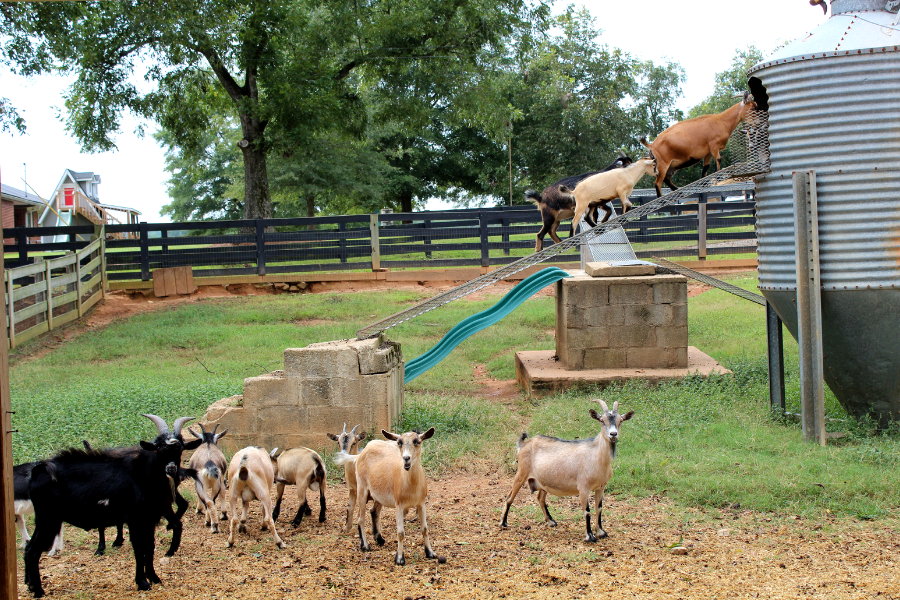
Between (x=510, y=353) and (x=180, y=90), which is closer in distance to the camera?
(x=510, y=353)

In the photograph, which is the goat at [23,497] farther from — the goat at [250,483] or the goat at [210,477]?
the goat at [250,483]

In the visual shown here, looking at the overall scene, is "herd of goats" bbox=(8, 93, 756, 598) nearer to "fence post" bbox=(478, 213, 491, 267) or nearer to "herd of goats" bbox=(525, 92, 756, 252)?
"herd of goats" bbox=(525, 92, 756, 252)

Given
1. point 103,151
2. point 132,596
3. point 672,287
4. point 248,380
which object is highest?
point 103,151

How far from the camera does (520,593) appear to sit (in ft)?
14.3

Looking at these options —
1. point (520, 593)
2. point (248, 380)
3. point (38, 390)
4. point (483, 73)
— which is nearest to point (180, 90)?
point (483, 73)

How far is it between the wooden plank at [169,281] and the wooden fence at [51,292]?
1497mm

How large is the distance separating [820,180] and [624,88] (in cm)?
2508

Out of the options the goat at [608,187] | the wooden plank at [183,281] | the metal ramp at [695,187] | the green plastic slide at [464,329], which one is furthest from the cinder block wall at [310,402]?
the wooden plank at [183,281]

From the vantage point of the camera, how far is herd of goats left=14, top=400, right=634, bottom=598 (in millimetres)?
4742

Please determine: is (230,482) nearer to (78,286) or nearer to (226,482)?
(226,482)

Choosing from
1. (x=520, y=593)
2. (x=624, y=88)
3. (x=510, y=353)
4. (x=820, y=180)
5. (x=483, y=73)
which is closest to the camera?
(x=520, y=593)

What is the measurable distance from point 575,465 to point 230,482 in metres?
2.46

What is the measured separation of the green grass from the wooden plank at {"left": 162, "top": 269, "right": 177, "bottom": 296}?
350 cm

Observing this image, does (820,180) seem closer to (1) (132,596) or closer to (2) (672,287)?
(2) (672,287)
